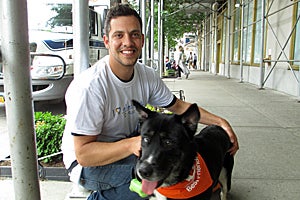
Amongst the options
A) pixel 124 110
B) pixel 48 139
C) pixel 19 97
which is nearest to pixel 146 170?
pixel 124 110

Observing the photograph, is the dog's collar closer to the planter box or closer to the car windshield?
→ the planter box

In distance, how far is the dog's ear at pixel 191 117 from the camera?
208 centimetres

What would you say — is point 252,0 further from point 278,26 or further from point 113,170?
point 113,170

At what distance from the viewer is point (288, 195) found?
316cm

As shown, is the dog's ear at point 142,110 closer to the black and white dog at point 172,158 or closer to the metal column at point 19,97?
the black and white dog at point 172,158

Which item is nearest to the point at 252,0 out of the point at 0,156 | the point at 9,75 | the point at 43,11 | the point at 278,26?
the point at 278,26

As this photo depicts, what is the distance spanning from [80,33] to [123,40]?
89 cm

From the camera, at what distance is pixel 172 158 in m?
2.05

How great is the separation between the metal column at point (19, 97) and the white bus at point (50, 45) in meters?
4.49

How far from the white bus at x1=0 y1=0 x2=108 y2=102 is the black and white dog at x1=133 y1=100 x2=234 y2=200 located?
13.8 ft

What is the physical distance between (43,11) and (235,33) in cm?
1526

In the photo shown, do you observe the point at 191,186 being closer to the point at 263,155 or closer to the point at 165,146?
the point at 165,146

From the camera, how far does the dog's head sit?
1.95 m

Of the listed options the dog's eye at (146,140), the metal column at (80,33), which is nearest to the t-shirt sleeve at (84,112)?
the dog's eye at (146,140)
